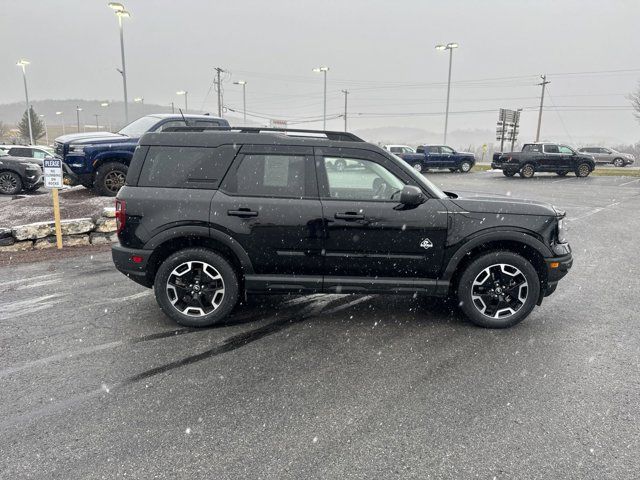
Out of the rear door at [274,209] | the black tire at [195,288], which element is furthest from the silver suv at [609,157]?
the black tire at [195,288]

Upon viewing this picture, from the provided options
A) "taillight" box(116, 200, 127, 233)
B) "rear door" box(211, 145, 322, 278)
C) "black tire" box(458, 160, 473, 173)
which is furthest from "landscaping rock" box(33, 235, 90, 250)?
"black tire" box(458, 160, 473, 173)

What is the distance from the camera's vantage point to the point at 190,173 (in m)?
4.47

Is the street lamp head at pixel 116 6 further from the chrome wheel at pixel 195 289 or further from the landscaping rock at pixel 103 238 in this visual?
the chrome wheel at pixel 195 289

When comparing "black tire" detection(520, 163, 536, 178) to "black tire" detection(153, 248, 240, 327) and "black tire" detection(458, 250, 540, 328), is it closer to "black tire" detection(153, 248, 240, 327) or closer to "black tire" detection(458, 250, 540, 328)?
"black tire" detection(458, 250, 540, 328)

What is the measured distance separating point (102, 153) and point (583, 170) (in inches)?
1016

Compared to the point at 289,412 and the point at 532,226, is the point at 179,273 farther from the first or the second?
the point at 532,226

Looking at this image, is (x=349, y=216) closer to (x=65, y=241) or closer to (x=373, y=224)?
(x=373, y=224)

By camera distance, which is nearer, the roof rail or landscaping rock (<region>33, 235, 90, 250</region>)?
the roof rail

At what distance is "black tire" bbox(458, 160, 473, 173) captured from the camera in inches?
1149

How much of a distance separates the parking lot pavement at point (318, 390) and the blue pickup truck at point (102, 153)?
5.26 meters

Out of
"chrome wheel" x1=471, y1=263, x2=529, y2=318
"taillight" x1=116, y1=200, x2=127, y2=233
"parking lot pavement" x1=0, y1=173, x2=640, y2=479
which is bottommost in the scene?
"parking lot pavement" x1=0, y1=173, x2=640, y2=479

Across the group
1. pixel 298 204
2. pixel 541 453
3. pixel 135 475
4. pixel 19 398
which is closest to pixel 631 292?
pixel 541 453

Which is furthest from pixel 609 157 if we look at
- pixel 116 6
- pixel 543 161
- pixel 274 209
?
pixel 274 209

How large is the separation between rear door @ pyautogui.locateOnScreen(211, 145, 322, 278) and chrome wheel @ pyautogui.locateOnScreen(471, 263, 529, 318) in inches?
64.1
